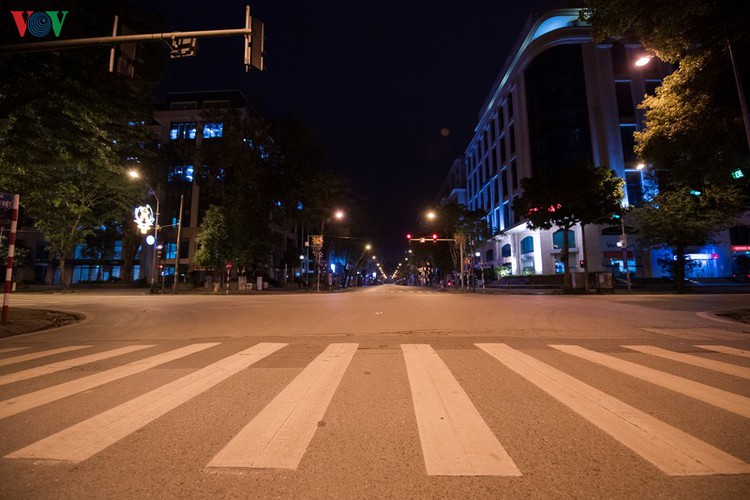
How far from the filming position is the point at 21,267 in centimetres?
5056

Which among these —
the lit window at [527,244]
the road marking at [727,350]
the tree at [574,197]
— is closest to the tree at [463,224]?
the lit window at [527,244]

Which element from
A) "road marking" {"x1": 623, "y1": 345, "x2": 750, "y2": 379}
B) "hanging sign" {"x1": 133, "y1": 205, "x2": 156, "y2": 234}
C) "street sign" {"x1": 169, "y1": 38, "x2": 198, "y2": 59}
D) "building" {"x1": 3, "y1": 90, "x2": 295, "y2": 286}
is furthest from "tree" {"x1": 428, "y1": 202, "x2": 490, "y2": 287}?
"street sign" {"x1": 169, "y1": 38, "x2": 198, "y2": 59}

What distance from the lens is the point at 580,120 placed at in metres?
46.1

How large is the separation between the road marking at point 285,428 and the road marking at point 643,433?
8.31 feet

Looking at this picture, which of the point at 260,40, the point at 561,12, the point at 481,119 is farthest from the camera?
the point at 481,119

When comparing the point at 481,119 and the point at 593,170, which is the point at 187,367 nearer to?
the point at 593,170

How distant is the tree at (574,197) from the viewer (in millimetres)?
32750

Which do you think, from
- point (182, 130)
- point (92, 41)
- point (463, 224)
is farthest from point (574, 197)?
point (182, 130)

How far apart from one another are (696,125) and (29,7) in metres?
22.5

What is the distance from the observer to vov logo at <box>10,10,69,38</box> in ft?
24.7

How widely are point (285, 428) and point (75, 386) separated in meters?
3.18

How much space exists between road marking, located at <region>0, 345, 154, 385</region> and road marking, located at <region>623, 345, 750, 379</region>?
376 inches

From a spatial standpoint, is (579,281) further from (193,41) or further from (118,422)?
(118,422)

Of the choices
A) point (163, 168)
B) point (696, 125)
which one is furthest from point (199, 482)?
point (163, 168)
